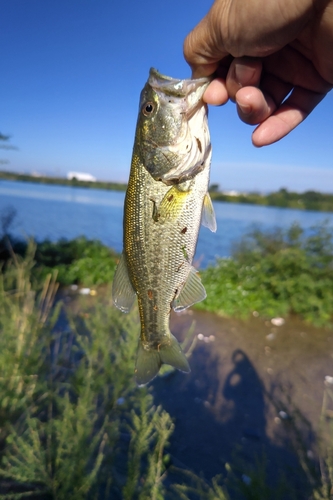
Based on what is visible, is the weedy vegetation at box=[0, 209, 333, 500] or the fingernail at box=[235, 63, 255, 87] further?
the weedy vegetation at box=[0, 209, 333, 500]

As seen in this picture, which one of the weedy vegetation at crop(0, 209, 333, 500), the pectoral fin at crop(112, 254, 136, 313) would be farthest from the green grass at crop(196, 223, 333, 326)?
the pectoral fin at crop(112, 254, 136, 313)

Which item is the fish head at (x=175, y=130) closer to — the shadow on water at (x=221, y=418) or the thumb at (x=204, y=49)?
the thumb at (x=204, y=49)

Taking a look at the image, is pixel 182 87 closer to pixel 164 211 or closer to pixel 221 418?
pixel 164 211

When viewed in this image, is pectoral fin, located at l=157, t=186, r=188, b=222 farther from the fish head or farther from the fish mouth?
the fish mouth

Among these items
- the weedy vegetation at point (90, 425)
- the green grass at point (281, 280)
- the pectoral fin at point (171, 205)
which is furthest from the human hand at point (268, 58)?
the green grass at point (281, 280)

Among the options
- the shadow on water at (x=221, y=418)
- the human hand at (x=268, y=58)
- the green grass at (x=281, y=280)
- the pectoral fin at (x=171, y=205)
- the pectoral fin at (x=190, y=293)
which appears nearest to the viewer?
the human hand at (x=268, y=58)
